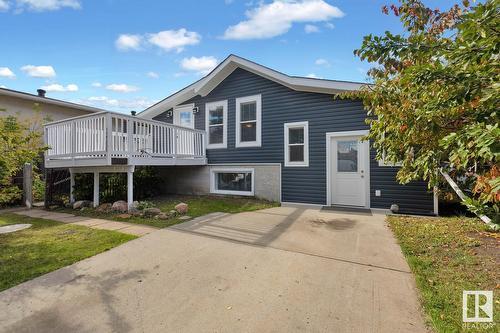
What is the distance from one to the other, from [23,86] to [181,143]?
31.4 feet

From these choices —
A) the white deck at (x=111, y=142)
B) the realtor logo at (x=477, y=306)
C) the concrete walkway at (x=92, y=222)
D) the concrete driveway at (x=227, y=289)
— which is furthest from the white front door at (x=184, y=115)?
the realtor logo at (x=477, y=306)

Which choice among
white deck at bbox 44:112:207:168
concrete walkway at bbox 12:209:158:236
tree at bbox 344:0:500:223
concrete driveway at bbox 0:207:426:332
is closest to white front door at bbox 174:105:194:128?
white deck at bbox 44:112:207:168

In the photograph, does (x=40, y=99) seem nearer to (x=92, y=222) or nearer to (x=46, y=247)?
(x=92, y=222)

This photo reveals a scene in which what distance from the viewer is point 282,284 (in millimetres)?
2861

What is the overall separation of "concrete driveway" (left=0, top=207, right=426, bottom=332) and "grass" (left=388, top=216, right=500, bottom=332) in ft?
0.53

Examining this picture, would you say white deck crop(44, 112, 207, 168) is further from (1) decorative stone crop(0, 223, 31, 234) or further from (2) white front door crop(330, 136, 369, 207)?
(2) white front door crop(330, 136, 369, 207)

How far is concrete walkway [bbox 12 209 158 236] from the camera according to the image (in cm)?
503

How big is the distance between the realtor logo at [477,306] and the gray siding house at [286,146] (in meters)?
4.50

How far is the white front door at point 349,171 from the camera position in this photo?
7100 mm

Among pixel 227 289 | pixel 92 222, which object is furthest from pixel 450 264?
pixel 92 222

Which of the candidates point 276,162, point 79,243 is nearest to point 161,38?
point 276,162

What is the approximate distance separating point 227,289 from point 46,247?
334cm

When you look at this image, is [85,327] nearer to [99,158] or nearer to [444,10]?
[99,158]

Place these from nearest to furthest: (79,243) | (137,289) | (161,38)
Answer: (137,289)
(79,243)
(161,38)
